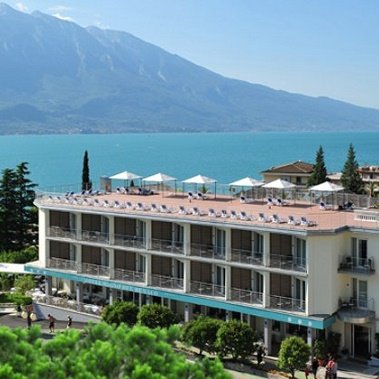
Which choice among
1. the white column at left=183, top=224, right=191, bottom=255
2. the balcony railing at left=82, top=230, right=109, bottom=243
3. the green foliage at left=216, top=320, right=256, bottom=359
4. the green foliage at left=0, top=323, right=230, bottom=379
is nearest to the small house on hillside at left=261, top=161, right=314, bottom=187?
the balcony railing at left=82, top=230, right=109, bottom=243

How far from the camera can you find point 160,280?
4316 centimetres

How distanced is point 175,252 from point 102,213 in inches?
218

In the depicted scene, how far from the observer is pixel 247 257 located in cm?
3972

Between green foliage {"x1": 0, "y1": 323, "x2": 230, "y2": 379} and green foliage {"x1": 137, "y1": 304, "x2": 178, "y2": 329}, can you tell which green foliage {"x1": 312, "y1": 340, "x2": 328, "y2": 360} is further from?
green foliage {"x1": 0, "y1": 323, "x2": 230, "y2": 379}

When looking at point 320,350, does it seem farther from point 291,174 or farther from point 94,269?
point 291,174

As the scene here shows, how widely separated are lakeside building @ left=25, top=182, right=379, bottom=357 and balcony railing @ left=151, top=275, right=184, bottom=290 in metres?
0.06

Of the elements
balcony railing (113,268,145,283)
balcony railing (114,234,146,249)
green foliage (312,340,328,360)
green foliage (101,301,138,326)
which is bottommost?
green foliage (312,340,328,360)

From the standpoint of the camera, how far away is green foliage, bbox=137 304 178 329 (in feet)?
129

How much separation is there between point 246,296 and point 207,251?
11.8ft

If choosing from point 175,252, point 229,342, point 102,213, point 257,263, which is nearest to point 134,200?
point 102,213

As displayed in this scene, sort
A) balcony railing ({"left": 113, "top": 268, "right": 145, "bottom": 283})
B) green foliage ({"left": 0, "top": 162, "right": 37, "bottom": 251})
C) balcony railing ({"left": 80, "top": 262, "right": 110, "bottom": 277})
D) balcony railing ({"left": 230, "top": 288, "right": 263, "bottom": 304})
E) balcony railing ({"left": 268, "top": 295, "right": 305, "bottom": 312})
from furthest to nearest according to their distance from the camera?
green foliage ({"left": 0, "top": 162, "right": 37, "bottom": 251}) → balcony railing ({"left": 80, "top": 262, "right": 110, "bottom": 277}) → balcony railing ({"left": 113, "top": 268, "right": 145, "bottom": 283}) → balcony railing ({"left": 230, "top": 288, "right": 263, "bottom": 304}) → balcony railing ({"left": 268, "top": 295, "right": 305, "bottom": 312})

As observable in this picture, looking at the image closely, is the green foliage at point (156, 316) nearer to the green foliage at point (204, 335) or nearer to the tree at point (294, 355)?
the green foliage at point (204, 335)

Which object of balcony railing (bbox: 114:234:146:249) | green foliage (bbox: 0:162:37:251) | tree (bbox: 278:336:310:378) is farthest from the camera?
green foliage (bbox: 0:162:37:251)

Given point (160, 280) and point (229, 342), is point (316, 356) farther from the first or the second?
point (160, 280)
